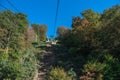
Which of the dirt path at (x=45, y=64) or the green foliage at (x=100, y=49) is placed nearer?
the green foliage at (x=100, y=49)

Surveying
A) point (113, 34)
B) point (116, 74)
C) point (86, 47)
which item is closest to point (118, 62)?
point (116, 74)

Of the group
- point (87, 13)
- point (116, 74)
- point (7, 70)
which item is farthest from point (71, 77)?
point (87, 13)

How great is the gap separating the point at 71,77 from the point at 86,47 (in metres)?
8.66

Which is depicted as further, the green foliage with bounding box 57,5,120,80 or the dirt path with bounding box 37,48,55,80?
the dirt path with bounding box 37,48,55,80

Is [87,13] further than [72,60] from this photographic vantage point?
Yes

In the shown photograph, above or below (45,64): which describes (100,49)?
above

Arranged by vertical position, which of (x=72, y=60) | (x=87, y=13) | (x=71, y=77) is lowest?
(x=71, y=77)

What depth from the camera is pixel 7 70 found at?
24.2 meters

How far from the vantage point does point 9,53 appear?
32.7m

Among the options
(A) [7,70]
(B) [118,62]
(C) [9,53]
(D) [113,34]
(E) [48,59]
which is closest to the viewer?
(A) [7,70]

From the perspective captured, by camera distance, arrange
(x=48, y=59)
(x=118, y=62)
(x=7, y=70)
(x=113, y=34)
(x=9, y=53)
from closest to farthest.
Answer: (x=7, y=70)
(x=118, y=62)
(x=113, y=34)
(x=9, y=53)
(x=48, y=59)

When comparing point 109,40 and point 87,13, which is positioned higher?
point 87,13

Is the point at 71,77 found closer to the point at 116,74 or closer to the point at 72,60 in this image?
the point at 116,74

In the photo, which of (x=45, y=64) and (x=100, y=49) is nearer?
(x=100, y=49)
